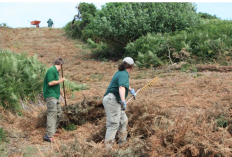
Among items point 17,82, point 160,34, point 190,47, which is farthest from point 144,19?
point 17,82

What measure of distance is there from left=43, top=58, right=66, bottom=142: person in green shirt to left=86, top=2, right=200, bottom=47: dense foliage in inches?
409

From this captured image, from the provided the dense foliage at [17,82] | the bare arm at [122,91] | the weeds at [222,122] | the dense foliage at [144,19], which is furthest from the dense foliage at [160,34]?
the bare arm at [122,91]

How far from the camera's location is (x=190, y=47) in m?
12.1

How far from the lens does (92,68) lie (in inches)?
552

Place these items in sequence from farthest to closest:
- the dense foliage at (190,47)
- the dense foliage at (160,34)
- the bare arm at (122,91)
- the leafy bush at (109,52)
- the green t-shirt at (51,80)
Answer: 1. the leafy bush at (109,52)
2. the dense foliage at (160,34)
3. the dense foliage at (190,47)
4. the green t-shirt at (51,80)
5. the bare arm at (122,91)

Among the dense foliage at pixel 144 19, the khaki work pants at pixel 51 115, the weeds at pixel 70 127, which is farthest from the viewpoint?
the dense foliage at pixel 144 19

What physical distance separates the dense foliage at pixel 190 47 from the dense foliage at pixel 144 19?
1.43 m

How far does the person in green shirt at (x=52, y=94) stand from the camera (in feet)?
16.2

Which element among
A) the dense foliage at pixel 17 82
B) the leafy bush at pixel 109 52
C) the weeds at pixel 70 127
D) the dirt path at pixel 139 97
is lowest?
the weeds at pixel 70 127

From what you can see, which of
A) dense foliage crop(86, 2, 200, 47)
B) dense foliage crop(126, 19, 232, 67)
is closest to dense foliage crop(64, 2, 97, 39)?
dense foliage crop(86, 2, 200, 47)

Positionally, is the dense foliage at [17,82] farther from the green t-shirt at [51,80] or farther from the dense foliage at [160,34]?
the dense foliage at [160,34]

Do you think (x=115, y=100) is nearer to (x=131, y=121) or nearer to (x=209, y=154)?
(x=131, y=121)

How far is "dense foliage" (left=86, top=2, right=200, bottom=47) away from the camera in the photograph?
1464 cm

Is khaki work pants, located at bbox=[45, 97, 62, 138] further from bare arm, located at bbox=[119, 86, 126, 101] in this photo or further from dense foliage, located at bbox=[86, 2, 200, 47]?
dense foliage, located at bbox=[86, 2, 200, 47]
